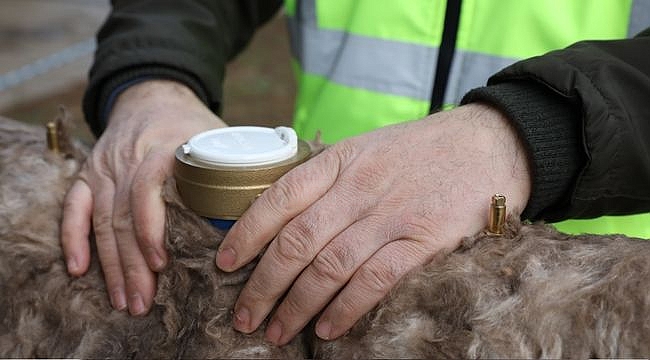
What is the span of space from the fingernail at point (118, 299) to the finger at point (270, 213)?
0.28 m

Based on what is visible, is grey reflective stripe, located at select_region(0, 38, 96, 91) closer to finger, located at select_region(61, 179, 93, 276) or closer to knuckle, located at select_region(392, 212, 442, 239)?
finger, located at select_region(61, 179, 93, 276)

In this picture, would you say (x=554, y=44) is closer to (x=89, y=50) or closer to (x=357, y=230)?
(x=357, y=230)

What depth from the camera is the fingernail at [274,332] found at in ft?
5.55

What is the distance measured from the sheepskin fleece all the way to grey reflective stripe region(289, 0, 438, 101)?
929 mm

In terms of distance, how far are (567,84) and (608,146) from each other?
16 centimetres

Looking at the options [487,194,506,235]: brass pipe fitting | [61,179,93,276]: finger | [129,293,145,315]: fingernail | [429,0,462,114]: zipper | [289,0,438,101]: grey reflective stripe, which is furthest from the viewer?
[289,0,438,101]: grey reflective stripe

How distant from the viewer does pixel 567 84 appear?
1718 mm

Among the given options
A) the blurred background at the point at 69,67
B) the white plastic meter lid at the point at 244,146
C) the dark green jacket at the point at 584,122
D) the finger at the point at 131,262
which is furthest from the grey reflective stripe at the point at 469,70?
the blurred background at the point at 69,67

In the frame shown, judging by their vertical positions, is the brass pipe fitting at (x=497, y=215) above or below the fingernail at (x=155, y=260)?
above

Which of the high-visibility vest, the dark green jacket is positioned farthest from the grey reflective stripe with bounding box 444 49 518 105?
the dark green jacket

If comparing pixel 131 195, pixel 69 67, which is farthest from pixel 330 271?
pixel 69 67

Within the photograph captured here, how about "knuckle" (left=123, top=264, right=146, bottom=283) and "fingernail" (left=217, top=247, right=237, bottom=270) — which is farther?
"knuckle" (left=123, top=264, right=146, bottom=283)

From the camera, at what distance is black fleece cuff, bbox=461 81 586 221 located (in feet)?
5.60

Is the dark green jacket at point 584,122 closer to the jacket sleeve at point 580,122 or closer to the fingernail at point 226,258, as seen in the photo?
the jacket sleeve at point 580,122
